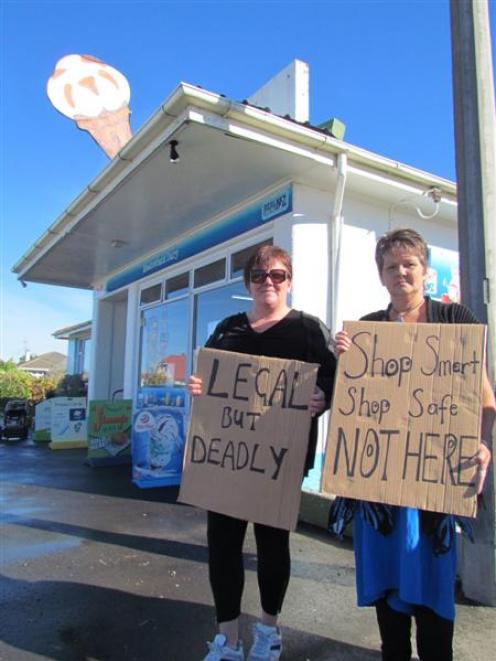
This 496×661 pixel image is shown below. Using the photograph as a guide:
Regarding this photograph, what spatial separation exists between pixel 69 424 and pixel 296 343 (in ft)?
30.1

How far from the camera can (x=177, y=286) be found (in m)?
8.35

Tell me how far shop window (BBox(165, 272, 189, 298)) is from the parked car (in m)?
6.27

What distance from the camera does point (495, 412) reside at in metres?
1.93

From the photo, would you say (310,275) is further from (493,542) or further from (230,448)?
(230,448)

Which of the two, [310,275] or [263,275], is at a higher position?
[310,275]

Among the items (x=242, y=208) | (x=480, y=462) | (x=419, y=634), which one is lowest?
(x=419, y=634)

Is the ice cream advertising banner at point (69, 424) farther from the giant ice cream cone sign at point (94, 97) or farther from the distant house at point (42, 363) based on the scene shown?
the distant house at point (42, 363)

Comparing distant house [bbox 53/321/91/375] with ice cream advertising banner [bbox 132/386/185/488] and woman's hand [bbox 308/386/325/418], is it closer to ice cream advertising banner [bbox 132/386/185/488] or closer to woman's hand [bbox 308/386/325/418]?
ice cream advertising banner [bbox 132/386/185/488]

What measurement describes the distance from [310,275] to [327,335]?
10.6 ft

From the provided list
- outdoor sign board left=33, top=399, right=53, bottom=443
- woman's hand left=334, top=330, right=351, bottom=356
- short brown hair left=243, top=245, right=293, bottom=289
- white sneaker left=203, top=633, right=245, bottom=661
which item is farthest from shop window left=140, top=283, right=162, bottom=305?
woman's hand left=334, top=330, right=351, bottom=356

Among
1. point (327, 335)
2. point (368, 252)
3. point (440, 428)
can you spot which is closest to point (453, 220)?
point (368, 252)

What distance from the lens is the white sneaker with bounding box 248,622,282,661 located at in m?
2.26

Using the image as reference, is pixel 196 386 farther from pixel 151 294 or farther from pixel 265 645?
pixel 151 294

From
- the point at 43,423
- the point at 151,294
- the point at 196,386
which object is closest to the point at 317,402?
the point at 196,386
